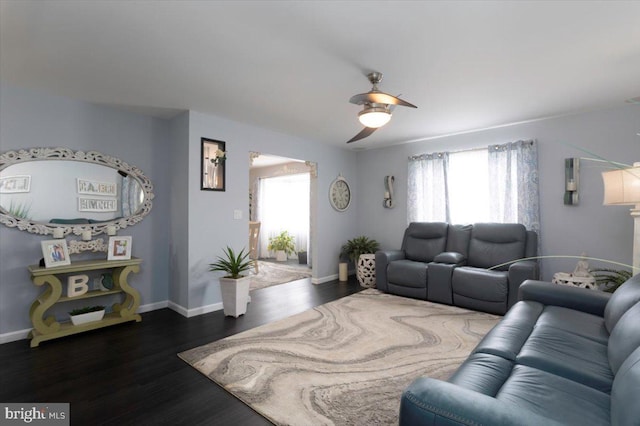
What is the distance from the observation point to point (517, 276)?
135 inches

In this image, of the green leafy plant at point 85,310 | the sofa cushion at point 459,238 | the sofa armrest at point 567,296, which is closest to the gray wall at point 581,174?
the sofa cushion at point 459,238

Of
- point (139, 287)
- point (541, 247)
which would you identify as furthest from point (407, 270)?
point (139, 287)

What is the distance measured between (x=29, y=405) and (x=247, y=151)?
3208mm

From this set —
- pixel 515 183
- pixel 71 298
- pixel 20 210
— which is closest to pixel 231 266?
pixel 71 298

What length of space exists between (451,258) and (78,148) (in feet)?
15.4

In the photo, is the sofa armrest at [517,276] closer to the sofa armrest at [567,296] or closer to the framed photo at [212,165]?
the sofa armrest at [567,296]

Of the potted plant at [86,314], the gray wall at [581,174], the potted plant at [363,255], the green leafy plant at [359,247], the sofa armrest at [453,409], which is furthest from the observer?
the green leafy plant at [359,247]

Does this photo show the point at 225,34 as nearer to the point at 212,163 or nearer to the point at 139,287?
the point at 212,163

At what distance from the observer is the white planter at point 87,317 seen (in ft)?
9.84

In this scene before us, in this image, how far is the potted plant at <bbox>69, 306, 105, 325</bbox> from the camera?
9.86 feet

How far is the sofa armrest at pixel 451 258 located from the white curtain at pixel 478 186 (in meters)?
0.75

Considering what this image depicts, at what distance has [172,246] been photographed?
3.88m

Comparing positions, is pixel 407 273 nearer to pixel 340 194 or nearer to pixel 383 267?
pixel 383 267

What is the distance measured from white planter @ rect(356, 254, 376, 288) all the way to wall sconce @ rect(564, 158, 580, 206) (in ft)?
8.80
